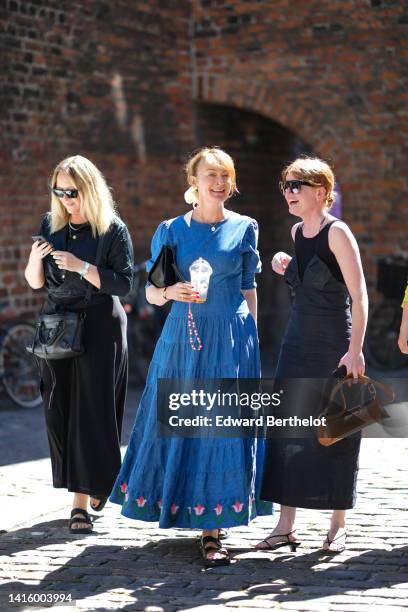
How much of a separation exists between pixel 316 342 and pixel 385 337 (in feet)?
23.1

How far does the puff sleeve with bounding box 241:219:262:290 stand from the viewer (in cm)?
555

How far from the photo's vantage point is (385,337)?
12.3 metres

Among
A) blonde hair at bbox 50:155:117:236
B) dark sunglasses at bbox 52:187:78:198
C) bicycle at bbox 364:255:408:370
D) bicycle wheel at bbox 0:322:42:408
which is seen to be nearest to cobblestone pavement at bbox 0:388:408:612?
blonde hair at bbox 50:155:117:236

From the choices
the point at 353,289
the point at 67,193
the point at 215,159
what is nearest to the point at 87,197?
the point at 67,193

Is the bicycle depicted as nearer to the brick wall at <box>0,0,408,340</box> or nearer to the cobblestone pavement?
the brick wall at <box>0,0,408,340</box>

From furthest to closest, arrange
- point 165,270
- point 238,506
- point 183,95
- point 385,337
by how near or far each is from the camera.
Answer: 1. point 183,95
2. point 385,337
3. point 165,270
4. point 238,506

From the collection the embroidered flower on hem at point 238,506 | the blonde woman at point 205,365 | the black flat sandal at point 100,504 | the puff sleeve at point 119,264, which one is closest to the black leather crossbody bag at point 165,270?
the blonde woman at point 205,365

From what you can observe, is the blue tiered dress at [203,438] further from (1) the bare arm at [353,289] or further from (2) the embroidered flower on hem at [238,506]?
(1) the bare arm at [353,289]

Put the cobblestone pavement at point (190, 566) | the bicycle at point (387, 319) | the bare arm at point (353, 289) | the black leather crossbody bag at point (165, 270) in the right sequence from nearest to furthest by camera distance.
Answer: the cobblestone pavement at point (190, 566), the bare arm at point (353, 289), the black leather crossbody bag at point (165, 270), the bicycle at point (387, 319)

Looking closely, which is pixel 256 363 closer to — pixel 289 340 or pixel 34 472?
pixel 289 340

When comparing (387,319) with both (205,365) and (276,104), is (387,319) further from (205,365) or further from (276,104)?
(205,365)

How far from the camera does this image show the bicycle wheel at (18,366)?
10734mm

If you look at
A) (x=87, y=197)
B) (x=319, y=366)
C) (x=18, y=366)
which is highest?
(x=87, y=197)

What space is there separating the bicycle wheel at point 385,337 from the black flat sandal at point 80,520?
6684mm
